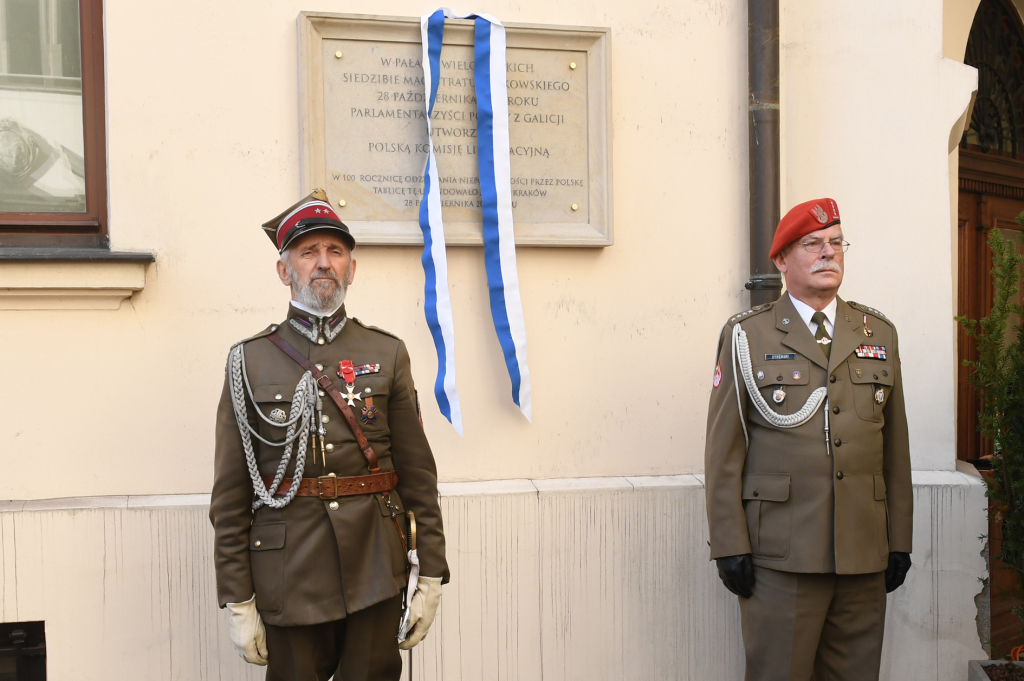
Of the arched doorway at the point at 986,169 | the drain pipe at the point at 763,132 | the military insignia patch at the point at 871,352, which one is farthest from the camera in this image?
the arched doorway at the point at 986,169

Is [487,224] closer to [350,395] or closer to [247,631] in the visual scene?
[350,395]

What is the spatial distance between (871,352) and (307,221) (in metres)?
1.81

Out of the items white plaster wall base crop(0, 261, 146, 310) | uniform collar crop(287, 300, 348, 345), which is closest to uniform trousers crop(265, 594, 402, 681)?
uniform collar crop(287, 300, 348, 345)

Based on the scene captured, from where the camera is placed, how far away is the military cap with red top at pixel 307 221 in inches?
96.0

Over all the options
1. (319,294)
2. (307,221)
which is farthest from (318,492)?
(307,221)

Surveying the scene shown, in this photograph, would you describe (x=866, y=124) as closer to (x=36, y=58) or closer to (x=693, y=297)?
(x=693, y=297)

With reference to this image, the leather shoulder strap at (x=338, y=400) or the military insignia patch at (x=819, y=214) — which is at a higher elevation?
the military insignia patch at (x=819, y=214)

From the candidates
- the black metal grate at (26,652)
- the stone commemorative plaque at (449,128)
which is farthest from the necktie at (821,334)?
the black metal grate at (26,652)

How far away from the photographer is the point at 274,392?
2.43m

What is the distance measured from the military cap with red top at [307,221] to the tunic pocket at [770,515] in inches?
57.9

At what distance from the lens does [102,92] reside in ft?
10.8

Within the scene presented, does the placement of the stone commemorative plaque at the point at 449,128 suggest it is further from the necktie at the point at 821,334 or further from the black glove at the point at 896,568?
the black glove at the point at 896,568

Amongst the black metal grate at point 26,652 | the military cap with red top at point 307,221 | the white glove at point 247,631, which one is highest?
the military cap with red top at point 307,221

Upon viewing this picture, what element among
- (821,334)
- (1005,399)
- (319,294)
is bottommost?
(1005,399)
